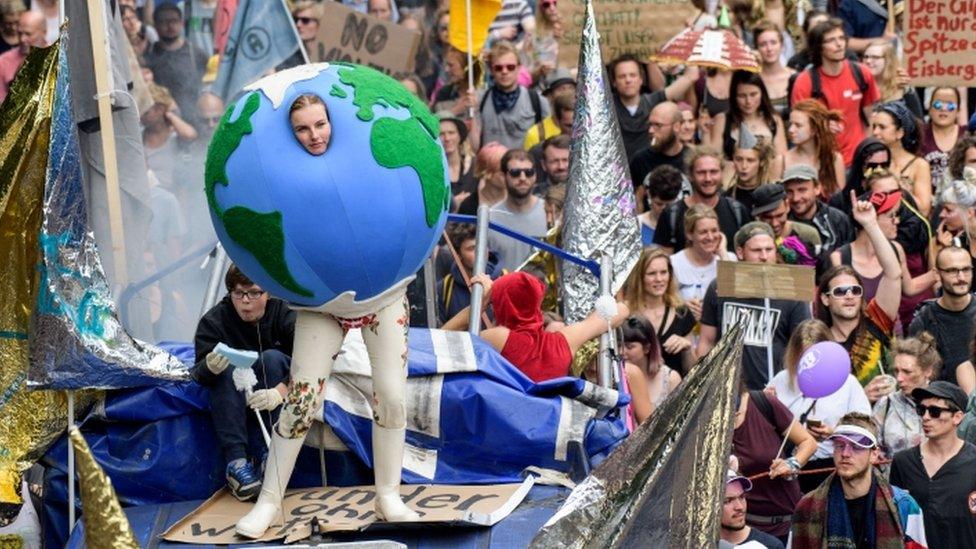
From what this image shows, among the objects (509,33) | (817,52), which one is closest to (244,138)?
(817,52)

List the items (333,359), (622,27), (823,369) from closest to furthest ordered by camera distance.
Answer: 1. (333,359)
2. (823,369)
3. (622,27)

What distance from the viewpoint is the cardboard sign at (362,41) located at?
57.8ft

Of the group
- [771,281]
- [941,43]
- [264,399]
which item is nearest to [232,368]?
[264,399]

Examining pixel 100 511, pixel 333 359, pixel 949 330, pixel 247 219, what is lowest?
pixel 949 330

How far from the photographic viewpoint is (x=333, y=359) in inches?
398

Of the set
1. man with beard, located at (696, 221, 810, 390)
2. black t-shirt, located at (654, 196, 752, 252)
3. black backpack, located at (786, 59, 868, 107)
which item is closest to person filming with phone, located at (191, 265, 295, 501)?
man with beard, located at (696, 221, 810, 390)

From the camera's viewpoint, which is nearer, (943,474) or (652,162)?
(943,474)

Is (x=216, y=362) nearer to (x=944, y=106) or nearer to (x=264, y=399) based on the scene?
(x=264, y=399)

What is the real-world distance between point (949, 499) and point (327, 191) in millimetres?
4261

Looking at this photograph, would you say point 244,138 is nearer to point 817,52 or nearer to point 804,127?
point 804,127

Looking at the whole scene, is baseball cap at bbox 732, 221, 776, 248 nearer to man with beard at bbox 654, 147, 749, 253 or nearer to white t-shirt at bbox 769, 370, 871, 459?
man with beard at bbox 654, 147, 749, 253

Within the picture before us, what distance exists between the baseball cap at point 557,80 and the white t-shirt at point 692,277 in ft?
9.11

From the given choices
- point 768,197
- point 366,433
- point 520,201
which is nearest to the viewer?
→ point 366,433

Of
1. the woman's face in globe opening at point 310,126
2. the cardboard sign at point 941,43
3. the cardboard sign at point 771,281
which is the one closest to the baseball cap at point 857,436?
the cardboard sign at point 771,281
